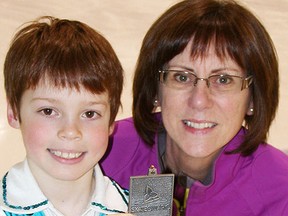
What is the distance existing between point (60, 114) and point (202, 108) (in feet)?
1.27

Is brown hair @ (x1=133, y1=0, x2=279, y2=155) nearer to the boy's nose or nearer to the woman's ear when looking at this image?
the woman's ear

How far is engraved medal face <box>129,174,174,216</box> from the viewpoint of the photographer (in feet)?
3.68

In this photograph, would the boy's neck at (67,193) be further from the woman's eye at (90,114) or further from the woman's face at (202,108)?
the woman's face at (202,108)

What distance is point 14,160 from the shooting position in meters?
2.18

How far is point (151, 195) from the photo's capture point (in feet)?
3.74

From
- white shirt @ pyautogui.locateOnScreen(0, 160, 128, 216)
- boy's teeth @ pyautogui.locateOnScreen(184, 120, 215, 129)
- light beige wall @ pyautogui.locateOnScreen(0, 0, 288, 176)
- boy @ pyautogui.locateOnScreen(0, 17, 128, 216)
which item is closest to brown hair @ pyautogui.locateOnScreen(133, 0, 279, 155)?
boy's teeth @ pyautogui.locateOnScreen(184, 120, 215, 129)

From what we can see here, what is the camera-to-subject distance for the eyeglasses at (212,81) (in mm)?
1438

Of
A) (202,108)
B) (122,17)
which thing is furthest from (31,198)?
(122,17)

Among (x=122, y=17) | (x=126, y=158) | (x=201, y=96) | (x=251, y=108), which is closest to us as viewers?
(x=201, y=96)

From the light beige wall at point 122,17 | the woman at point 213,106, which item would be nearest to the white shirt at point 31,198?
the woman at point 213,106

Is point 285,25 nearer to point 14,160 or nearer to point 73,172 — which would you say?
point 14,160

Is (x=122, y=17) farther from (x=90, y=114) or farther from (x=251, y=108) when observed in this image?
(x=90, y=114)

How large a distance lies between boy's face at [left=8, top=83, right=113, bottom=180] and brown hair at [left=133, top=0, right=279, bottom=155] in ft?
1.09

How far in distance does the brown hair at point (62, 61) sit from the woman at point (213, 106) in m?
0.24
